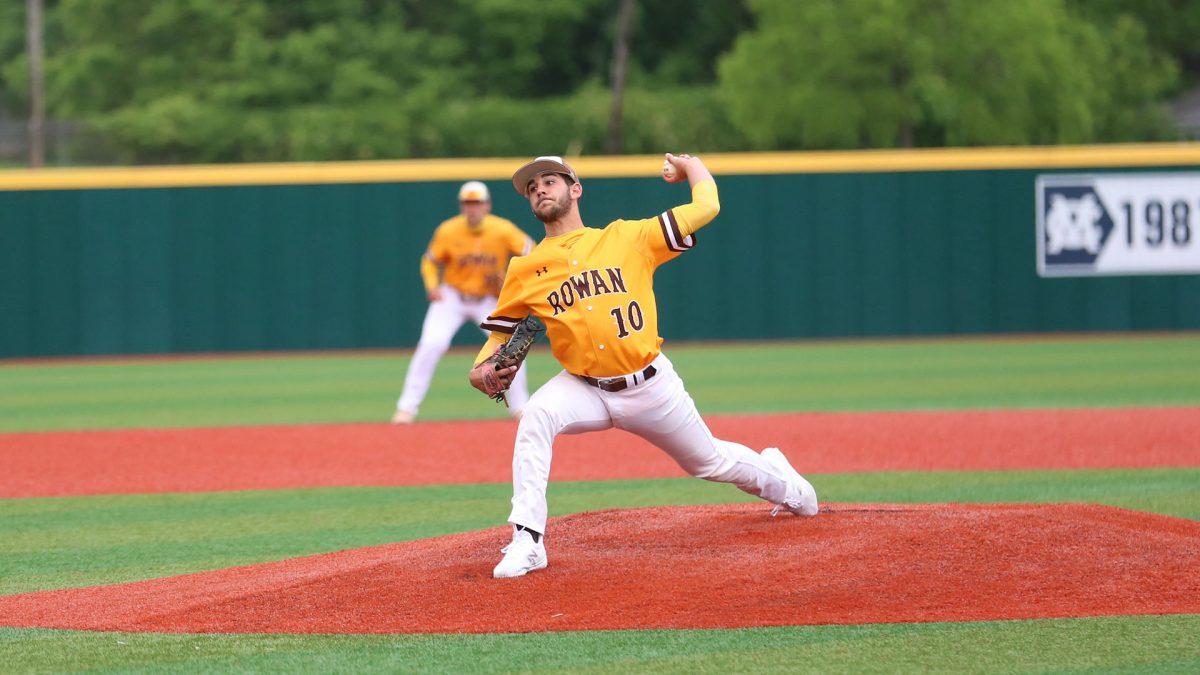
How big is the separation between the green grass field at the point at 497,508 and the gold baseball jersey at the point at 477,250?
3.86ft

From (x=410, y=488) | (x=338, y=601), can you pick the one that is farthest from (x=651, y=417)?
(x=410, y=488)

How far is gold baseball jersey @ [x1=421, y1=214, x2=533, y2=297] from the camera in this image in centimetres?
1252

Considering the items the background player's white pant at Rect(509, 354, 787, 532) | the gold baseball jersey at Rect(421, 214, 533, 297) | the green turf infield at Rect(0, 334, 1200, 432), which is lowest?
the green turf infield at Rect(0, 334, 1200, 432)

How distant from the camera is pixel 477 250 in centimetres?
1254

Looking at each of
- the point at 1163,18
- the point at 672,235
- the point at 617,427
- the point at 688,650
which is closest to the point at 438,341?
the point at 617,427

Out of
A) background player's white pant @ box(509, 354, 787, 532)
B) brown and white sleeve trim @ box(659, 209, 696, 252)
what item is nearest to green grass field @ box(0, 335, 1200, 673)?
background player's white pant @ box(509, 354, 787, 532)

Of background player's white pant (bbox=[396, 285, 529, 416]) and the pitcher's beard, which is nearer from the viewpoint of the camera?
the pitcher's beard

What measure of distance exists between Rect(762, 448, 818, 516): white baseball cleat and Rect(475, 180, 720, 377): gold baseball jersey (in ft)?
2.49

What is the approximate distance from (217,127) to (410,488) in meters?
33.3

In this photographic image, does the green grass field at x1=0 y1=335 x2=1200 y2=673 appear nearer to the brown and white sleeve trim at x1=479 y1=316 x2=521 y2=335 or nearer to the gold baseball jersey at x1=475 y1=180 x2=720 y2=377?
the gold baseball jersey at x1=475 y1=180 x2=720 y2=377

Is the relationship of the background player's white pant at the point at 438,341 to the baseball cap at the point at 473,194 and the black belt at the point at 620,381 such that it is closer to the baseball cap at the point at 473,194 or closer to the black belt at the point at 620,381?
the baseball cap at the point at 473,194

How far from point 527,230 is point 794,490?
1474 centimetres

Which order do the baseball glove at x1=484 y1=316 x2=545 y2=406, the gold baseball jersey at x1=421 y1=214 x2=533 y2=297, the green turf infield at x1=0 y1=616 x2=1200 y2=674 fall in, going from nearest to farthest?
the green turf infield at x1=0 y1=616 x2=1200 y2=674 → the baseball glove at x1=484 y1=316 x2=545 y2=406 → the gold baseball jersey at x1=421 y1=214 x2=533 y2=297

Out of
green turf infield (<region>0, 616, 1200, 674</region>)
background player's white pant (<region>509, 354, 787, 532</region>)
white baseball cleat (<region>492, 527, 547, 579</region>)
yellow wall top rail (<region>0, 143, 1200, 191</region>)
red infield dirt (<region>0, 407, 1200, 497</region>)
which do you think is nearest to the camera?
green turf infield (<region>0, 616, 1200, 674</region>)
